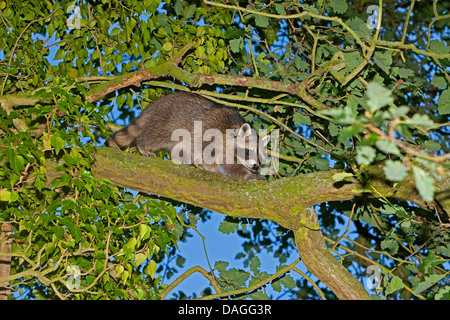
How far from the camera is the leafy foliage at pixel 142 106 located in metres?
3.48

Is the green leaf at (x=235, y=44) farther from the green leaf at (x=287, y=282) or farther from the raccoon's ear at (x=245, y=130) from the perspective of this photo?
the green leaf at (x=287, y=282)

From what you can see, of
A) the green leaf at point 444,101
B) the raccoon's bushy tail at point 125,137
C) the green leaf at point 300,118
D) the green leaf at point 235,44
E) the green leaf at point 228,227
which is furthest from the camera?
the raccoon's bushy tail at point 125,137

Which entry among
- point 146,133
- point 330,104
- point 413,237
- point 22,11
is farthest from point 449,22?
point 22,11

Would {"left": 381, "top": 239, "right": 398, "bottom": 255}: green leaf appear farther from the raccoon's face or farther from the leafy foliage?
the raccoon's face

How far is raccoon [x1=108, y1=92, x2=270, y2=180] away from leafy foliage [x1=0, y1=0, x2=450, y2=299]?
0.21 m

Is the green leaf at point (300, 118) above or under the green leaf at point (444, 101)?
above

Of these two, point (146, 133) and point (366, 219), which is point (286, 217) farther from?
point (146, 133)

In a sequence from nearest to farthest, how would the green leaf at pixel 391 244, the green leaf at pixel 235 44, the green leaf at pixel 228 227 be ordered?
the green leaf at pixel 391 244, the green leaf at pixel 235 44, the green leaf at pixel 228 227

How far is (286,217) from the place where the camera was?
407 centimetres

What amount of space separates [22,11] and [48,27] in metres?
0.30

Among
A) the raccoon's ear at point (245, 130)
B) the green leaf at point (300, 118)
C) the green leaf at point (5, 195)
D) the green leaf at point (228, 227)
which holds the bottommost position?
the green leaf at point (5, 195)

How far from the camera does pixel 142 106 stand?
5.77m

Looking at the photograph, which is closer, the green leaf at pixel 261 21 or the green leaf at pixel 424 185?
the green leaf at pixel 424 185

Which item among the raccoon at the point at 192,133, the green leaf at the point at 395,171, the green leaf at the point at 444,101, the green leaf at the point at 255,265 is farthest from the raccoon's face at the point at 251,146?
the green leaf at the point at 395,171
